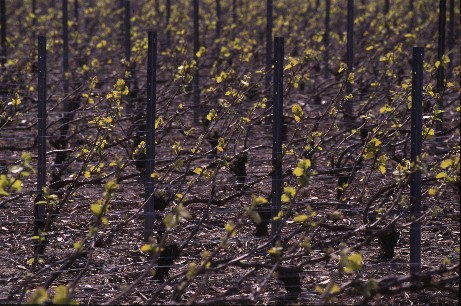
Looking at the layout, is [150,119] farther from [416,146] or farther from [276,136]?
[416,146]

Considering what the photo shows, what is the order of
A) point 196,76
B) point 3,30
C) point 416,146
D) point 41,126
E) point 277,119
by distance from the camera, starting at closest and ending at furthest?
1. point 416,146
2. point 277,119
3. point 41,126
4. point 196,76
5. point 3,30

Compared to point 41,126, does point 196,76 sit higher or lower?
higher

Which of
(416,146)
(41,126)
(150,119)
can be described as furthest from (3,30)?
(416,146)

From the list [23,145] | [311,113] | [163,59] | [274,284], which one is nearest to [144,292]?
[274,284]

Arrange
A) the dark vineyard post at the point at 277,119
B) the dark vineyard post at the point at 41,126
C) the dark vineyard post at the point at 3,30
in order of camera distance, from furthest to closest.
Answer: the dark vineyard post at the point at 3,30 < the dark vineyard post at the point at 41,126 < the dark vineyard post at the point at 277,119

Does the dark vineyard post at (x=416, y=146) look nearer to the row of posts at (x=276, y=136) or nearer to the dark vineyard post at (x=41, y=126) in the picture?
the row of posts at (x=276, y=136)

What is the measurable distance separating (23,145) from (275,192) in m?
3.43

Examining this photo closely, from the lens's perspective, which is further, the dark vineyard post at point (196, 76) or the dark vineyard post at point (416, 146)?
the dark vineyard post at point (196, 76)

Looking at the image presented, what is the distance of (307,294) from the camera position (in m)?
3.90

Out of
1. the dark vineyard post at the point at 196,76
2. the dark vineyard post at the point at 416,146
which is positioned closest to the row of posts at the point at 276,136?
the dark vineyard post at the point at 416,146

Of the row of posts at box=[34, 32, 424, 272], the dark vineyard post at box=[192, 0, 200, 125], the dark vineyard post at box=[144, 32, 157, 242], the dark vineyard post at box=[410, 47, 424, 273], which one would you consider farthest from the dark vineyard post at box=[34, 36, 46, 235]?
the dark vineyard post at box=[192, 0, 200, 125]

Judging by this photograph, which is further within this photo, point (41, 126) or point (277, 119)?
point (41, 126)

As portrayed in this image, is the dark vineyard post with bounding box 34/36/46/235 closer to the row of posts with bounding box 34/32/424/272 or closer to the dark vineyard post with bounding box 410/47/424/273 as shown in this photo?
the row of posts with bounding box 34/32/424/272

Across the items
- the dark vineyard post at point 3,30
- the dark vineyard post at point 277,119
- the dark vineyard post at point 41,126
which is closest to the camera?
the dark vineyard post at point 277,119
